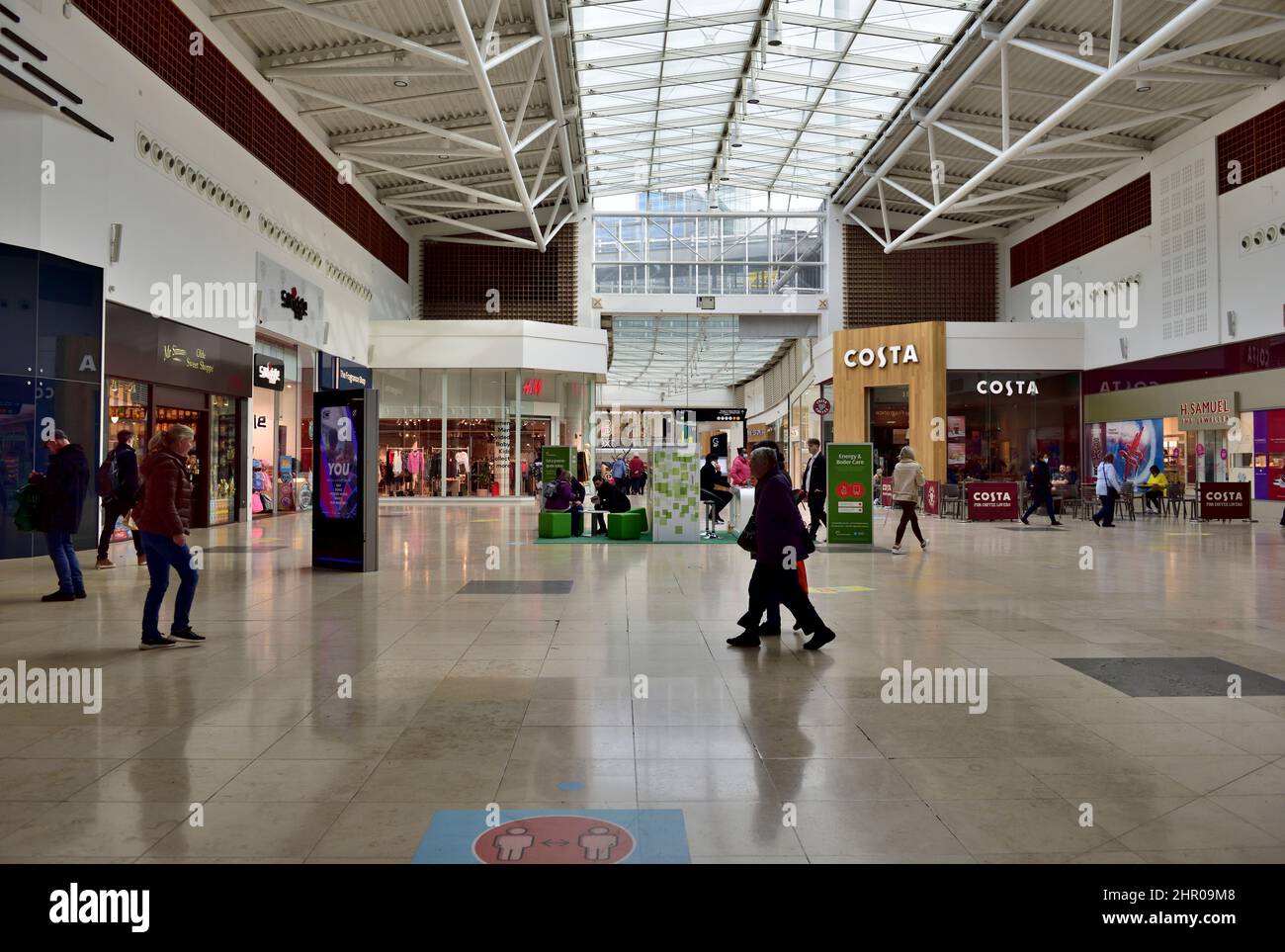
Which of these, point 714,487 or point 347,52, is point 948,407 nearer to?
point 714,487

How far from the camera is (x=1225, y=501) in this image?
62.8 ft

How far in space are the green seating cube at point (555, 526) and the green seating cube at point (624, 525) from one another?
0.93 meters

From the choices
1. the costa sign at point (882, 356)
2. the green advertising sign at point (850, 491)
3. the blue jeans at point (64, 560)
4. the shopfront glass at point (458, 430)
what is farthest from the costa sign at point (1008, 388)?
the blue jeans at point (64, 560)

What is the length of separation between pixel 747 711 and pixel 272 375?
17.7 m

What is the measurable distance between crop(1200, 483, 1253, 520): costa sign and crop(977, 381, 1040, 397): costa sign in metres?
8.68

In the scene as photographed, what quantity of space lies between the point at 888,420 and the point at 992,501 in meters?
8.16

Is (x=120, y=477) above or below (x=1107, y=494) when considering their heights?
above

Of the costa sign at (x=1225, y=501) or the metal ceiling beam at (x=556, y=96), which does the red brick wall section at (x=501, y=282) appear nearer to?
the metal ceiling beam at (x=556, y=96)

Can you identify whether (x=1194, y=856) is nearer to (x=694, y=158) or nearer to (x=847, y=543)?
(x=847, y=543)

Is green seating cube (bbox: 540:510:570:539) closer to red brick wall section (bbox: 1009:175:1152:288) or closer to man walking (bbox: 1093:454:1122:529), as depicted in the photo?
man walking (bbox: 1093:454:1122:529)

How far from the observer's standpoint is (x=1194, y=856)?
2838mm

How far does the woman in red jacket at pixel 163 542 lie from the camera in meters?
6.12

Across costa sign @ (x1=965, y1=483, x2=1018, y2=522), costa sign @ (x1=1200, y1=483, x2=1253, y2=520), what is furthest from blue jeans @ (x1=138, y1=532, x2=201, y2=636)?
costa sign @ (x1=1200, y1=483, x2=1253, y2=520)

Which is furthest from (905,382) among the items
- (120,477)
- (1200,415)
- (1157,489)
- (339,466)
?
(120,477)
